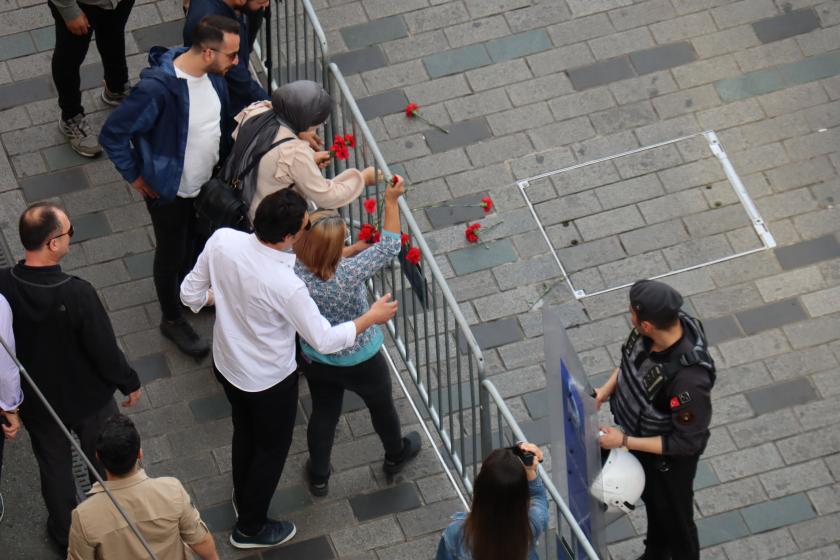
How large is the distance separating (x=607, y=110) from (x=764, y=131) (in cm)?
97

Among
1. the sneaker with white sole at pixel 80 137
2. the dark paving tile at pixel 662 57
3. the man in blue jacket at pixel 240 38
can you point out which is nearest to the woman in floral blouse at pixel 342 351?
the man in blue jacket at pixel 240 38

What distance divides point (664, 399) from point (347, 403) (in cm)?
199

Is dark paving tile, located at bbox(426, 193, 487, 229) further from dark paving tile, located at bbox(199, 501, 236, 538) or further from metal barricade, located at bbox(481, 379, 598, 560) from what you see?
dark paving tile, located at bbox(199, 501, 236, 538)

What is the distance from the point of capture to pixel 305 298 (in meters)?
5.73

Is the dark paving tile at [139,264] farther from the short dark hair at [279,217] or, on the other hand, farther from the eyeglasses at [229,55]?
the short dark hair at [279,217]

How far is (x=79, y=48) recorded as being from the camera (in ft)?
25.8

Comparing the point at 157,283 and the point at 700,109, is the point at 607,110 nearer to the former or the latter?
the point at 700,109

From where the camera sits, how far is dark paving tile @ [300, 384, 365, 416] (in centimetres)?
731

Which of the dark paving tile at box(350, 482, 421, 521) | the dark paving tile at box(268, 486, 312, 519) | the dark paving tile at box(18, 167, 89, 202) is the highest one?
the dark paving tile at box(18, 167, 89, 202)

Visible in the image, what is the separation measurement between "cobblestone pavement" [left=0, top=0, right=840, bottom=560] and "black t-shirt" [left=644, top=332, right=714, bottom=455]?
3.97ft

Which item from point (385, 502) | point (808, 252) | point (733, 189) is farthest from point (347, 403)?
point (808, 252)

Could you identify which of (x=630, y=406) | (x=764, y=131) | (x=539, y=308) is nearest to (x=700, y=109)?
(x=764, y=131)

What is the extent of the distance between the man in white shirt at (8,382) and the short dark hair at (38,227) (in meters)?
0.26

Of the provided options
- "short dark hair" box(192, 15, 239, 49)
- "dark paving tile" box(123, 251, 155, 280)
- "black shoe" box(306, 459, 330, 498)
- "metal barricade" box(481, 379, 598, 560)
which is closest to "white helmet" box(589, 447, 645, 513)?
"metal barricade" box(481, 379, 598, 560)
